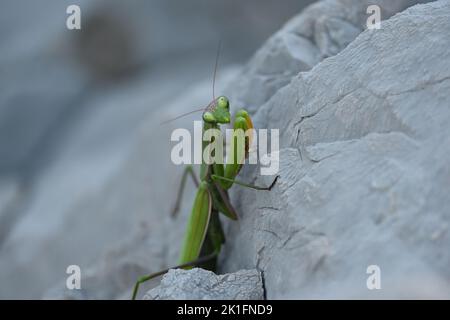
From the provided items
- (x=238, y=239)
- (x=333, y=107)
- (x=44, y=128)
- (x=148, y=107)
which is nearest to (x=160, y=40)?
(x=148, y=107)

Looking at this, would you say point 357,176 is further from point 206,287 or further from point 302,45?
point 302,45

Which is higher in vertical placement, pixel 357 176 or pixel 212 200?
pixel 212 200

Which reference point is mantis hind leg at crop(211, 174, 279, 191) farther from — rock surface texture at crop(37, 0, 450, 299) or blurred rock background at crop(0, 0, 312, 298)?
blurred rock background at crop(0, 0, 312, 298)

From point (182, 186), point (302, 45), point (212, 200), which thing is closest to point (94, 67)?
point (182, 186)

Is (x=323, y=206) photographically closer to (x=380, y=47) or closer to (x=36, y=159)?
(x=380, y=47)

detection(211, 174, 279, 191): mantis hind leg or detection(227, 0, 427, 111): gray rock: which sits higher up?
detection(227, 0, 427, 111): gray rock

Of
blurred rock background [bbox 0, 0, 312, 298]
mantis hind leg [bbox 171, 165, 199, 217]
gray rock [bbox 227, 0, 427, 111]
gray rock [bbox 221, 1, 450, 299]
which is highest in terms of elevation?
blurred rock background [bbox 0, 0, 312, 298]

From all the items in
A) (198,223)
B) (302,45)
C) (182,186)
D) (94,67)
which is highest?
(94,67)

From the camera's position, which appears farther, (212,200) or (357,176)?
(212,200)

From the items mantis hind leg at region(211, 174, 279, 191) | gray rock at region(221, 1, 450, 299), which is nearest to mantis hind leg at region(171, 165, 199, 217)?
mantis hind leg at region(211, 174, 279, 191)
